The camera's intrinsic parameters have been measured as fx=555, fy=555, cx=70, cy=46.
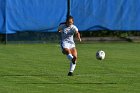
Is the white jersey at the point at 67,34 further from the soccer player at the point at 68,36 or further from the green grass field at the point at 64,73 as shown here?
the green grass field at the point at 64,73

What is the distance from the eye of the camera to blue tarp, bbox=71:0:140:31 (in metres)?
33.2

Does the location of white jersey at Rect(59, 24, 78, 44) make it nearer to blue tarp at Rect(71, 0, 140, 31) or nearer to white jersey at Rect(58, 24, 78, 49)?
white jersey at Rect(58, 24, 78, 49)

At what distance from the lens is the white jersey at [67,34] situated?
17219mm

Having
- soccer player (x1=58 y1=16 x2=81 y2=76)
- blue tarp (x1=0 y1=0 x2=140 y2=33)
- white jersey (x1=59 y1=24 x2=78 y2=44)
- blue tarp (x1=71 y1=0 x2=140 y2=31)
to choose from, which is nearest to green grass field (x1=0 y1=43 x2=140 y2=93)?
soccer player (x1=58 y1=16 x2=81 y2=76)

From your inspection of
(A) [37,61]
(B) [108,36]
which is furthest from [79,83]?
(B) [108,36]

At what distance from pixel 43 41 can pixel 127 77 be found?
695 inches

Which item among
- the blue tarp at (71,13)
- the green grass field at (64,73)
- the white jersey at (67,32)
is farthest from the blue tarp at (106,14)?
the white jersey at (67,32)

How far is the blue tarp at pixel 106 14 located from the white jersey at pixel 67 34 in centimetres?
1568

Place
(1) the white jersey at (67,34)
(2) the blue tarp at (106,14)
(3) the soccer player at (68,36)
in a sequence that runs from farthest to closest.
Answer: (2) the blue tarp at (106,14), (1) the white jersey at (67,34), (3) the soccer player at (68,36)

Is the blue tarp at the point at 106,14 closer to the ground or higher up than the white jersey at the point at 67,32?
closer to the ground

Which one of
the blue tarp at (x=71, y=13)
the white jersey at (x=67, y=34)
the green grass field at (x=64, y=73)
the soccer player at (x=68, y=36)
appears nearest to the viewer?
the green grass field at (x=64, y=73)

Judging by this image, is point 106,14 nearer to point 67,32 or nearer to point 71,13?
point 71,13

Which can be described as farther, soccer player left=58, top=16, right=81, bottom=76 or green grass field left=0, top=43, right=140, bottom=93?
soccer player left=58, top=16, right=81, bottom=76

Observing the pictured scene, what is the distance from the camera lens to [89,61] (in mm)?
21906
